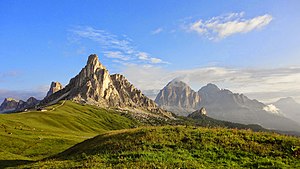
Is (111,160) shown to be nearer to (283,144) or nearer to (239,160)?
(239,160)

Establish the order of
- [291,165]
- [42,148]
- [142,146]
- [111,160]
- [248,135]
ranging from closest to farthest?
1. [291,165]
2. [111,160]
3. [142,146]
4. [248,135]
5. [42,148]

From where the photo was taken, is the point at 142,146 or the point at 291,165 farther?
the point at 142,146

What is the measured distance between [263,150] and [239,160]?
12.8ft

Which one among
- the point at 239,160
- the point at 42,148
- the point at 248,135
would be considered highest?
the point at 248,135

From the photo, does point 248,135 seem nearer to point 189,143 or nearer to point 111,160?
point 189,143

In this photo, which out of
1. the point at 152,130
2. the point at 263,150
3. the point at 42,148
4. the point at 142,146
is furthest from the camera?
the point at 42,148

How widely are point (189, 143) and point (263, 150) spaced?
8.08 m

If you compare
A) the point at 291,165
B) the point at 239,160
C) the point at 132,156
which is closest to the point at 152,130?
the point at 132,156

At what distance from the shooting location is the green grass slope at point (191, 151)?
2702 centimetres

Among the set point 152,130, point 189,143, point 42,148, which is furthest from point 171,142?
point 42,148

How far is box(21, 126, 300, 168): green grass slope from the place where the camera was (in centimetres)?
2702

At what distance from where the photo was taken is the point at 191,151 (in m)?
31.1

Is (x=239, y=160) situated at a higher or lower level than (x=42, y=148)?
higher

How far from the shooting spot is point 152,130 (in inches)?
1558
